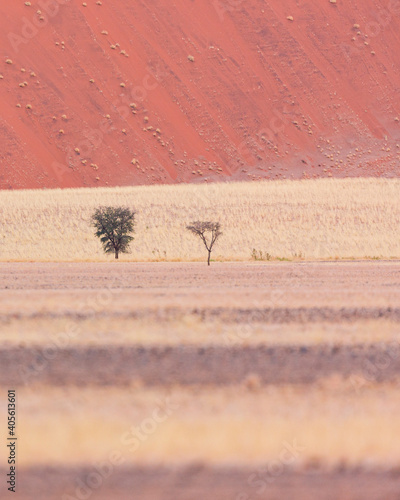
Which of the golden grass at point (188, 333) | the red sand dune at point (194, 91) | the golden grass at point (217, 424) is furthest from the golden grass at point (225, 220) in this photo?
the golden grass at point (217, 424)

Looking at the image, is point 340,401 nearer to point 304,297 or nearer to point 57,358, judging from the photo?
point 57,358

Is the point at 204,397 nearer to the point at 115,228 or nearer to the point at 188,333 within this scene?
the point at 188,333

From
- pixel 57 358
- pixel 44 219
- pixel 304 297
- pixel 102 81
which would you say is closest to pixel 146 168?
pixel 102 81

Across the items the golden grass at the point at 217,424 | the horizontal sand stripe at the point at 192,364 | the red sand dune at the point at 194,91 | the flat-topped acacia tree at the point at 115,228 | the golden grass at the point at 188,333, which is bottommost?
the golden grass at the point at 217,424

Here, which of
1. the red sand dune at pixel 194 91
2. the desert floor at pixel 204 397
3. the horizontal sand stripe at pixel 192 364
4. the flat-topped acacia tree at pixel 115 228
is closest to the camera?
the desert floor at pixel 204 397

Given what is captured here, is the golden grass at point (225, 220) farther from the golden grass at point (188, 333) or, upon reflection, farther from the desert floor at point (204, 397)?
the golden grass at point (188, 333)

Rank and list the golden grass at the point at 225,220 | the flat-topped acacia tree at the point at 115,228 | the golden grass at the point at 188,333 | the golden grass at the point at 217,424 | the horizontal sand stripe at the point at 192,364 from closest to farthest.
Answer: the golden grass at the point at 217,424, the horizontal sand stripe at the point at 192,364, the golden grass at the point at 188,333, the flat-topped acacia tree at the point at 115,228, the golden grass at the point at 225,220
